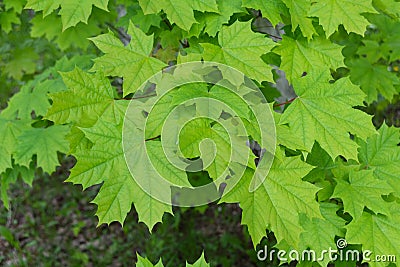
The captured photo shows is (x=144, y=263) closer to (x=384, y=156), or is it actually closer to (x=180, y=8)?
(x=180, y=8)

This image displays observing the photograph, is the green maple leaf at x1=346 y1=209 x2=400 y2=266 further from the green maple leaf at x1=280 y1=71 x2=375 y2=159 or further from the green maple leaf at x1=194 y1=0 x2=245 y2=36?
the green maple leaf at x1=194 y1=0 x2=245 y2=36

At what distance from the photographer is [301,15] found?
1688 millimetres

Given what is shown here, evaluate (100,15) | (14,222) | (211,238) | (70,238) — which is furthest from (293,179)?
(14,222)

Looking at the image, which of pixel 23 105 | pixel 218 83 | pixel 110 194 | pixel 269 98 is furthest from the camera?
pixel 23 105

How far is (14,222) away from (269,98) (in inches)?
127

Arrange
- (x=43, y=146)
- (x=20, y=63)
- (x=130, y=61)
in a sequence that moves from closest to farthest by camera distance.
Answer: (x=130, y=61)
(x=43, y=146)
(x=20, y=63)

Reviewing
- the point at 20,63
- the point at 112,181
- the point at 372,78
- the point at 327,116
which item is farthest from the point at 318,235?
the point at 20,63

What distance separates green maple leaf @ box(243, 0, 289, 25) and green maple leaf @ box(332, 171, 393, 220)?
0.68 metres

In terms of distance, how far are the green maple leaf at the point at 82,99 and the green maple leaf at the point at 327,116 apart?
0.66 metres

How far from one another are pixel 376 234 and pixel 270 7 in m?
0.96

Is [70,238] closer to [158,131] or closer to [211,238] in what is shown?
[211,238]

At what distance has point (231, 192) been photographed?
4.85ft

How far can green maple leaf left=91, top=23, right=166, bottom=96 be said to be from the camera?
1529 millimetres

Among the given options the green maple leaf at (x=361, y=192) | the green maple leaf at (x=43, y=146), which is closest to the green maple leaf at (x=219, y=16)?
the green maple leaf at (x=361, y=192)
